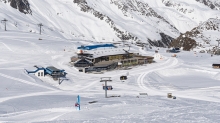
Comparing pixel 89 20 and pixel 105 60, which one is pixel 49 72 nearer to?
pixel 105 60

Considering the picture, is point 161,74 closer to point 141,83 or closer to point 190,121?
point 141,83

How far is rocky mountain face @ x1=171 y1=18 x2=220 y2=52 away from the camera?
92.6 m

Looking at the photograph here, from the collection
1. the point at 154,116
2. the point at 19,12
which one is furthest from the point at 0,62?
the point at 19,12

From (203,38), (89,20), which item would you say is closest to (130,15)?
(89,20)

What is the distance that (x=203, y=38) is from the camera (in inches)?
3767

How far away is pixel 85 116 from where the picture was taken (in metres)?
22.1

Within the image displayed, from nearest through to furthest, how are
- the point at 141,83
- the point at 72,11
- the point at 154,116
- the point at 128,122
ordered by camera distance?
the point at 128,122 < the point at 154,116 < the point at 141,83 < the point at 72,11

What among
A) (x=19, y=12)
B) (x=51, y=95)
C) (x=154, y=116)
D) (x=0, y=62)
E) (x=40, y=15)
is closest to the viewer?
(x=154, y=116)

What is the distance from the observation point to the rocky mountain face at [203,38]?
92625mm

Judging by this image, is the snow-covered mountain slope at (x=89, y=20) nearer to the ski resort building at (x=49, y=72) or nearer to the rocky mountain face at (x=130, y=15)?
the rocky mountain face at (x=130, y=15)

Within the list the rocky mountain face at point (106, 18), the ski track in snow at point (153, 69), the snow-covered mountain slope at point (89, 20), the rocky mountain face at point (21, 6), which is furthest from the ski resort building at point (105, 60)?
the rocky mountain face at point (106, 18)

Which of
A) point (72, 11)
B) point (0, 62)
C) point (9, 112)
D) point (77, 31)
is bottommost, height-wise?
point (9, 112)

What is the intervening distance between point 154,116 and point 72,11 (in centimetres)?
12122

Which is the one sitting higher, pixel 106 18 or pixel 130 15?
pixel 130 15
